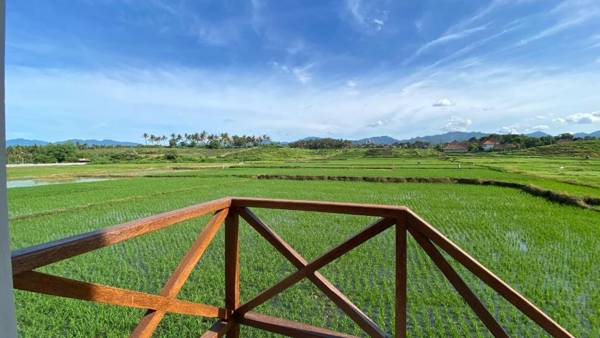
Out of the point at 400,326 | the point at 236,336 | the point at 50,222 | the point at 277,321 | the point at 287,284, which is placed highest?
the point at 287,284

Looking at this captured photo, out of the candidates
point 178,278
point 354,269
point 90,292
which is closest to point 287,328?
point 178,278

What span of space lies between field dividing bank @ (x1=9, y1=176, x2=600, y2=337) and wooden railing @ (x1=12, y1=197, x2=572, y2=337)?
157 cm

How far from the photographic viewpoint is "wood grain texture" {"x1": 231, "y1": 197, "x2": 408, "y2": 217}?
187 centimetres

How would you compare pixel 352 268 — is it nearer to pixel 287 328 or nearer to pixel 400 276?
pixel 287 328

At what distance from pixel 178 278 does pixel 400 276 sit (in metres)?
1.28

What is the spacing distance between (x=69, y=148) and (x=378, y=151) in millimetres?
51314

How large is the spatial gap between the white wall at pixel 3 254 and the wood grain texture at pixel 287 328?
1.91 metres

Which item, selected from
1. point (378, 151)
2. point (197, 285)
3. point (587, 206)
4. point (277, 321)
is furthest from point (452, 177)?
point (378, 151)

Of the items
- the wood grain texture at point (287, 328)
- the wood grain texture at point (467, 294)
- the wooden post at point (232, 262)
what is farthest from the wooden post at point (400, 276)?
the wooden post at point (232, 262)

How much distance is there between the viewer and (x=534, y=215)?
34.4ft

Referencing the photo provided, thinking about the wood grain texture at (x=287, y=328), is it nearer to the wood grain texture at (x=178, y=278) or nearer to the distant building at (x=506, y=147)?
the wood grain texture at (x=178, y=278)

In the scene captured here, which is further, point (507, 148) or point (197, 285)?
point (507, 148)

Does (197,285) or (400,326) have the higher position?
(400,326)

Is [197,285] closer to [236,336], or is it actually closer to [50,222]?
[236,336]
